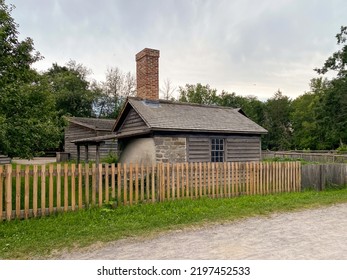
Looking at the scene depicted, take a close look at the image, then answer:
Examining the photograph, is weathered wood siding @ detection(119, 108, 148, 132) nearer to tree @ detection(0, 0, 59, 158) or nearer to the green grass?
tree @ detection(0, 0, 59, 158)

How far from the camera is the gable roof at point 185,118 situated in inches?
575

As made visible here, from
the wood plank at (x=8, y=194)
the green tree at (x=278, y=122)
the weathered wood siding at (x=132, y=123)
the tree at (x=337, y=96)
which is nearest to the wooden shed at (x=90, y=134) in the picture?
the weathered wood siding at (x=132, y=123)

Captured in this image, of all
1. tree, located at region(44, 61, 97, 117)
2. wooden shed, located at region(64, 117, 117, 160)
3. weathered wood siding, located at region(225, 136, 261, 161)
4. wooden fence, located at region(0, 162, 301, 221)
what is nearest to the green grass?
wooden fence, located at region(0, 162, 301, 221)

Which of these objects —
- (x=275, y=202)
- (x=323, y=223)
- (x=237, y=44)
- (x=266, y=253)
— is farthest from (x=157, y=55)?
(x=266, y=253)

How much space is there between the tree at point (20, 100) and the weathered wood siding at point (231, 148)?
22.5 feet

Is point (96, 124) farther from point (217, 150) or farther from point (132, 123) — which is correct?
point (217, 150)

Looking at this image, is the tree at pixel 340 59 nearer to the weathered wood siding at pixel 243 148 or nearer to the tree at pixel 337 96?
the tree at pixel 337 96

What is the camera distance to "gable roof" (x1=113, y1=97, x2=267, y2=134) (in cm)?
1459

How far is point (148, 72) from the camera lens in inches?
639

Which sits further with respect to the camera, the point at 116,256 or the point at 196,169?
the point at 196,169

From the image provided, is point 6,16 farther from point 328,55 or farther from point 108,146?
point 328,55

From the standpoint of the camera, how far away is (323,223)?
7.38m

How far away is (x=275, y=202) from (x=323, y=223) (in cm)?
255

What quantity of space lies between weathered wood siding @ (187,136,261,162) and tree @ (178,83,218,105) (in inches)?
1793
